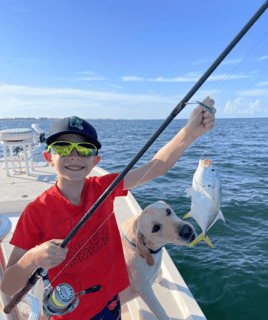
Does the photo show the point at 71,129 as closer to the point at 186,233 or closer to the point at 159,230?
the point at 159,230

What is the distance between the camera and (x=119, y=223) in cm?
423

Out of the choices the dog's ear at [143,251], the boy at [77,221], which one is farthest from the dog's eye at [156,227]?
the boy at [77,221]

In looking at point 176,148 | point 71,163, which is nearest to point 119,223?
point 176,148

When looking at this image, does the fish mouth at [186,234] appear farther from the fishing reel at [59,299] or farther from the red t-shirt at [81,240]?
the fishing reel at [59,299]

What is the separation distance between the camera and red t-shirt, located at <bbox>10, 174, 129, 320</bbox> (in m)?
1.56

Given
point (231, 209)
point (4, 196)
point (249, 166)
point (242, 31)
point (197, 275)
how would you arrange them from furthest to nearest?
1. point (249, 166)
2. point (231, 209)
3. point (4, 196)
4. point (197, 275)
5. point (242, 31)

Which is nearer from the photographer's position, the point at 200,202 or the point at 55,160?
the point at 55,160

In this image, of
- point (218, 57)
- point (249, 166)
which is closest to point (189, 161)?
point (249, 166)

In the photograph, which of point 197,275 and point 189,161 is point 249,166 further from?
point 197,275

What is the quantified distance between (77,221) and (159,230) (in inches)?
32.0

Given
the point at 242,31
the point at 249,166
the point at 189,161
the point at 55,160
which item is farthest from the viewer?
the point at 189,161

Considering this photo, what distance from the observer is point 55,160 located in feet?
5.46

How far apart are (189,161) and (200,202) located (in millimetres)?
Answer: 11127

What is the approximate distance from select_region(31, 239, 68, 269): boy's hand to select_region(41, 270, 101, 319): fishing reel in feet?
0.61
